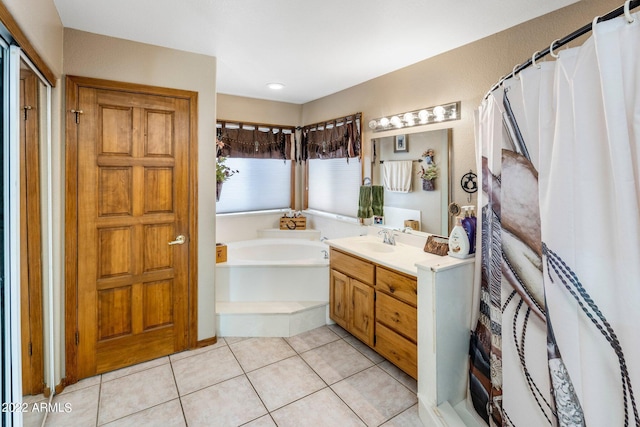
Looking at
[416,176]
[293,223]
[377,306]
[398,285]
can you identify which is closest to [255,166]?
[293,223]

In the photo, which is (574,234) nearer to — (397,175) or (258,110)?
(397,175)

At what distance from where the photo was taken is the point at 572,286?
1.05 metres

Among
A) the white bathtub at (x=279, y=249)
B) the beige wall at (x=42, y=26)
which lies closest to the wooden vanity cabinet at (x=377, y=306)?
the white bathtub at (x=279, y=249)

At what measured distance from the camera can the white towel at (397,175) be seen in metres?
2.95

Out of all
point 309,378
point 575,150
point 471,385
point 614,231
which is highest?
point 575,150

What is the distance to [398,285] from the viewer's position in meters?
2.33

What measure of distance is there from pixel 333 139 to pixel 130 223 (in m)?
2.28

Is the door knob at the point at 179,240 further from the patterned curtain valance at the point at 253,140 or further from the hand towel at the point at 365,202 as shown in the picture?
the hand towel at the point at 365,202

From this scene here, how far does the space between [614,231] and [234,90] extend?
369 cm

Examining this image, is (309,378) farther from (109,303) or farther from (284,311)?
(109,303)

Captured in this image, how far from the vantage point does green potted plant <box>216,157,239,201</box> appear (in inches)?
144

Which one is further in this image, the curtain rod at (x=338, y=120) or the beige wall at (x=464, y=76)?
the curtain rod at (x=338, y=120)

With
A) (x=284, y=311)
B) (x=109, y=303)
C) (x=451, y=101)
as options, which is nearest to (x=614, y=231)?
(x=451, y=101)

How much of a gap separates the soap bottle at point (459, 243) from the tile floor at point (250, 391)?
99 centimetres
